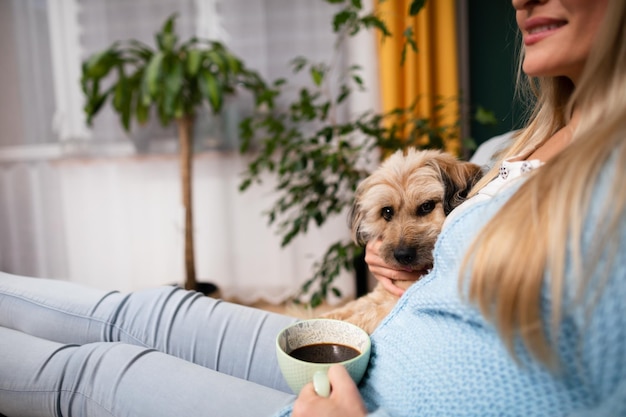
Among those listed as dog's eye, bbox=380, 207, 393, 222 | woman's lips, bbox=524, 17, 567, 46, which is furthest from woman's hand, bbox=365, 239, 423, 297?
woman's lips, bbox=524, 17, 567, 46

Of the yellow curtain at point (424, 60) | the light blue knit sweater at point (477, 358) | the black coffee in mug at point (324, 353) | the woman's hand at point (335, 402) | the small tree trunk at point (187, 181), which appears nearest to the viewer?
the light blue knit sweater at point (477, 358)

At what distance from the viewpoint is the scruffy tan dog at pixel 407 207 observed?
1.11 m

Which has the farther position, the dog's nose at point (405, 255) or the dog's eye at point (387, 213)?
the dog's eye at point (387, 213)

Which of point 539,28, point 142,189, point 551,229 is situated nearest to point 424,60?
point 539,28

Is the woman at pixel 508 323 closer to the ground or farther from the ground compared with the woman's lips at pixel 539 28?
closer to the ground

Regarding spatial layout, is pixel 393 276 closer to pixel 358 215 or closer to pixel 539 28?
pixel 358 215

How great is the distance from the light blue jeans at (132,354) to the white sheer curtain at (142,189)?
1.66 m

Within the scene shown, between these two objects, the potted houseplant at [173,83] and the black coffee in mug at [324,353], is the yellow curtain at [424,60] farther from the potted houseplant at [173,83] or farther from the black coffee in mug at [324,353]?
the black coffee in mug at [324,353]

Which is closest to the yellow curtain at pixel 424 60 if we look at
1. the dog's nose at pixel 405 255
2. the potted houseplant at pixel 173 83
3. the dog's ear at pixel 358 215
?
the potted houseplant at pixel 173 83

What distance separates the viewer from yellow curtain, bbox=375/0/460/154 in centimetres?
229

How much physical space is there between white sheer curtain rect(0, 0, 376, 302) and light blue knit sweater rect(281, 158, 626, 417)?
6.61 feet

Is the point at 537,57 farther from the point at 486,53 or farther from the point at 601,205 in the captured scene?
the point at 486,53

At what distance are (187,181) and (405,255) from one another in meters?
1.68

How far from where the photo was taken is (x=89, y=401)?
84cm
